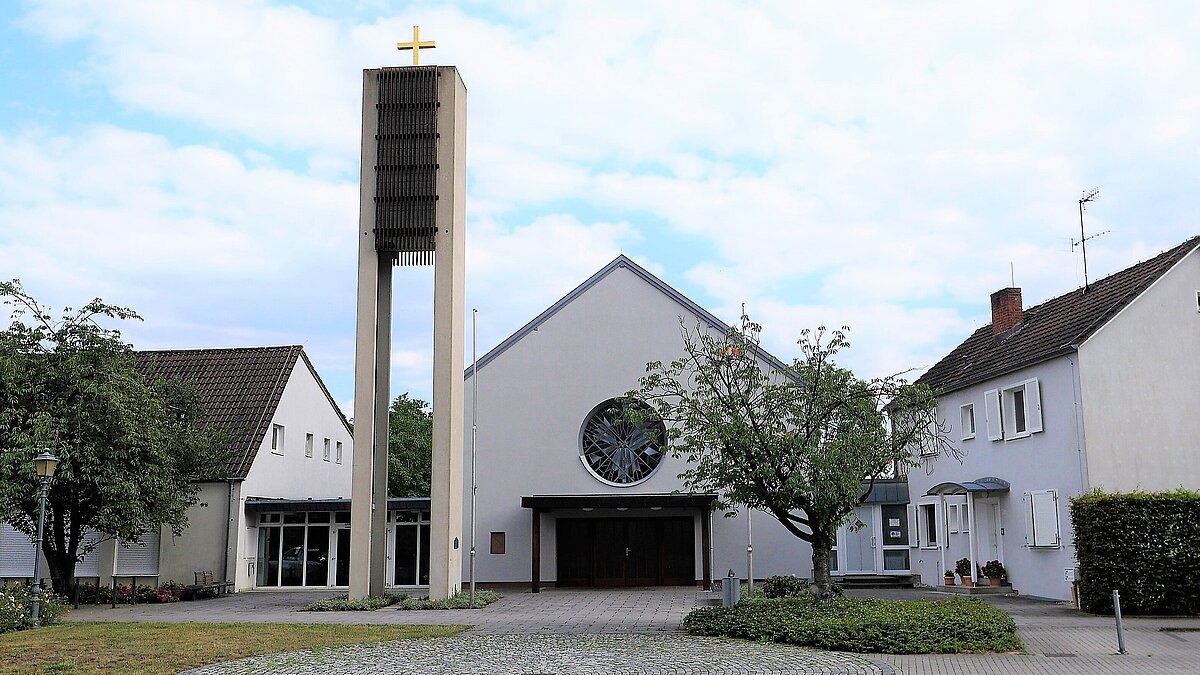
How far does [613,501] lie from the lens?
96.3 ft

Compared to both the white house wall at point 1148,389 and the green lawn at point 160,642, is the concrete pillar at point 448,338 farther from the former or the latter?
the white house wall at point 1148,389

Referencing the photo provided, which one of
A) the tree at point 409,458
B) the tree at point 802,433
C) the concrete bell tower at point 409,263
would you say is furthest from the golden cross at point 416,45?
the tree at point 409,458

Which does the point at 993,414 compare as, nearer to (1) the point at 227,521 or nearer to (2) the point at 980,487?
(2) the point at 980,487

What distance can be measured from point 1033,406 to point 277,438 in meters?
21.5

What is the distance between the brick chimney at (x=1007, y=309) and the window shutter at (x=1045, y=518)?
625 centimetres

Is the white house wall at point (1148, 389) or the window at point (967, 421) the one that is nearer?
the white house wall at point (1148, 389)

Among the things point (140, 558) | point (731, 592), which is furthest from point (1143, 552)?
point (140, 558)

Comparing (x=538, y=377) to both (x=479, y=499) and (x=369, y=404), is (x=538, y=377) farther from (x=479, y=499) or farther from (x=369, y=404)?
(x=369, y=404)

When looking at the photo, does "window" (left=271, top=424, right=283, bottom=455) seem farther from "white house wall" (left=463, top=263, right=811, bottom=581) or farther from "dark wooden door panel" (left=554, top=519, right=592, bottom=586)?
"dark wooden door panel" (left=554, top=519, right=592, bottom=586)

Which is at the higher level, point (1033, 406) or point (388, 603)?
point (1033, 406)

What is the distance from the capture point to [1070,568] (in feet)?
75.0

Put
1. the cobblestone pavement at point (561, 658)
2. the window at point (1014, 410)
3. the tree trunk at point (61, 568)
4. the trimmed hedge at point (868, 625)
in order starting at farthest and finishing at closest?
the tree trunk at point (61, 568) → the window at point (1014, 410) → the trimmed hedge at point (868, 625) → the cobblestone pavement at point (561, 658)

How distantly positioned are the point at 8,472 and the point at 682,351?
1742cm

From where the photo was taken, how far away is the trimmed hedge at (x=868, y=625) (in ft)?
49.7
